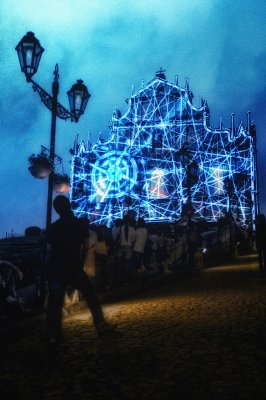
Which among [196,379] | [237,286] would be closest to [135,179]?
[237,286]

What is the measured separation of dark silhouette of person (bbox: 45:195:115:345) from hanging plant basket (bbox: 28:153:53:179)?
365 centimetres

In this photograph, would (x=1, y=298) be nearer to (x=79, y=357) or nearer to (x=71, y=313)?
(x=71, y=313)

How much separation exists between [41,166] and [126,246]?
10.6 feet

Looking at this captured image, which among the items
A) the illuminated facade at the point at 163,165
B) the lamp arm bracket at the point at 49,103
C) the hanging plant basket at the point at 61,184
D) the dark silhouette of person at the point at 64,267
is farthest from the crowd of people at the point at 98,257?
the illuminated facade at the point at 163,165

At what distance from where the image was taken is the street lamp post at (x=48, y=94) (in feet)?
25.6

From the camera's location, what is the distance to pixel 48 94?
28.0 feet

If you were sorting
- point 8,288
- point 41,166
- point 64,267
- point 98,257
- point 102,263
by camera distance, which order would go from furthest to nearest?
point 102,263 < point 98,257 < point 41,166 < point 8,288 < point 64,267

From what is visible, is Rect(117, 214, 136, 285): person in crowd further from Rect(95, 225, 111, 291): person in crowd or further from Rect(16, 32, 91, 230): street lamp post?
Rect(16, 32, 91, 230): street lamp post

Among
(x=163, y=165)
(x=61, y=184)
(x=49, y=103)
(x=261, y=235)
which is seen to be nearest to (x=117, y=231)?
(x=61, y=184)

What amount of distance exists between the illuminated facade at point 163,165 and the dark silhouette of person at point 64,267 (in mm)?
28161

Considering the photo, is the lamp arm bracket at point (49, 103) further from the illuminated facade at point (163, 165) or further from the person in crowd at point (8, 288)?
the illuminated facade at point (163, 165)

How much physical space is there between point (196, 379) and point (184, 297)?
5225 millimetres

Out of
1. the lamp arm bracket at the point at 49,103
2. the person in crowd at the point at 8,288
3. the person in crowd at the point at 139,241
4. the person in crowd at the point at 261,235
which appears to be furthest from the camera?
the person in crowd at the point at 261,235

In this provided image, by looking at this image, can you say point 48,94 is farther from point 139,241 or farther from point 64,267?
point 64,267
